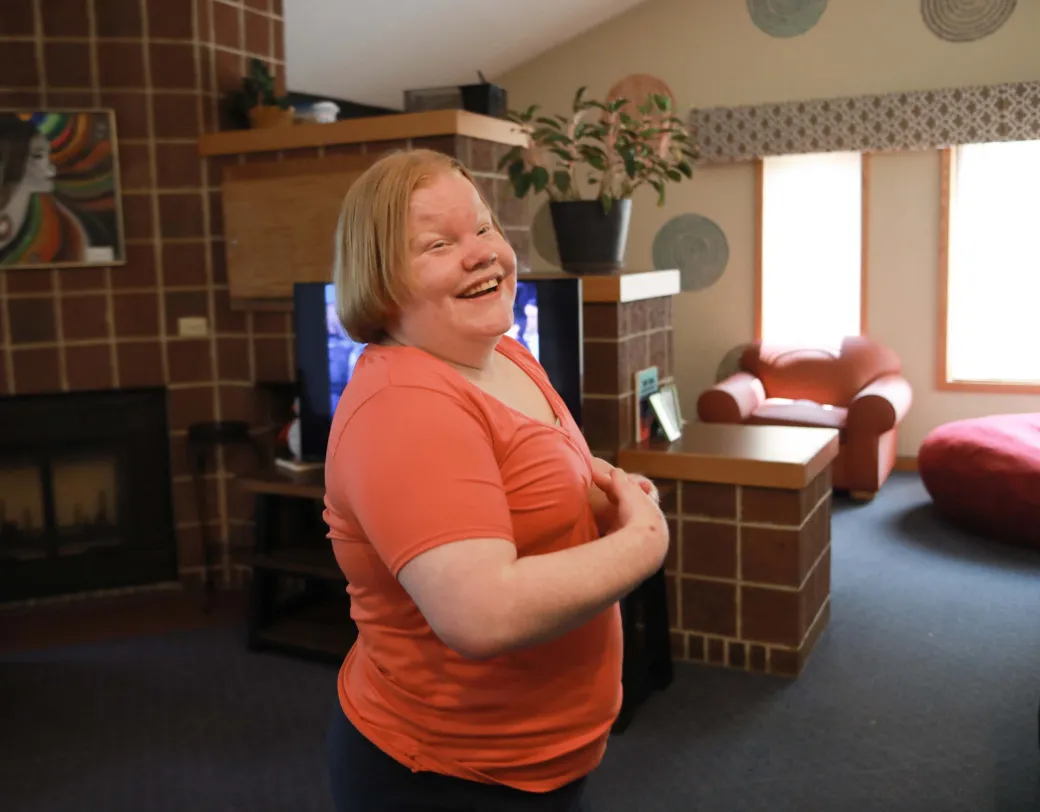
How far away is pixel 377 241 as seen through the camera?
975 millimetres

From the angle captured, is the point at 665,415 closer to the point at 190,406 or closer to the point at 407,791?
the point at 190,406

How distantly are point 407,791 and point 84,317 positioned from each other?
119 inches

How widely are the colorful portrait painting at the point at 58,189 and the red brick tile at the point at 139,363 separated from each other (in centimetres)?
32

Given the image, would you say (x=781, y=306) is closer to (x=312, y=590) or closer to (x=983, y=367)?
(x=983, y=367)

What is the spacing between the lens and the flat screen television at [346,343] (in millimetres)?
2729

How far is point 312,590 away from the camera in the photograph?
353 centimetres

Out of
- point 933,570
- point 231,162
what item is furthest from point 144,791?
point 933,570

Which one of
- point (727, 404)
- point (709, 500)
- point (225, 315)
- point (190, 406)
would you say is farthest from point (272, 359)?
point (727, 404)

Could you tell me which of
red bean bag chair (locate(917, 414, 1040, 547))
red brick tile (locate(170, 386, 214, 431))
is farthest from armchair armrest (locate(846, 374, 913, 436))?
red brick tile (locate(170, 386, 214, 431))

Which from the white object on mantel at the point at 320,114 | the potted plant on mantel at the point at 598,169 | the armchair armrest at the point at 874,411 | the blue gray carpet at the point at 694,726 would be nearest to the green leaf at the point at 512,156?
the potted plant on mantel at the point at 598,169

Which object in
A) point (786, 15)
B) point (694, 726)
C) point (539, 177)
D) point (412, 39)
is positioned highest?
point (786, 15)

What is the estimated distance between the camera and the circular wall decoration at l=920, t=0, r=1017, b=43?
215 inches

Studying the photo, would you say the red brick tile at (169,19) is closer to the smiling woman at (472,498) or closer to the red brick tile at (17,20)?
the red brick tile at (17,20)

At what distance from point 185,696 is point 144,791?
0.52 metres
